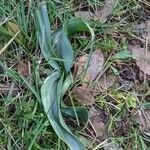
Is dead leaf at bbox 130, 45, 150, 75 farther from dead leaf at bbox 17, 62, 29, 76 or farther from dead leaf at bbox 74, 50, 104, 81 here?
dead leaf at bbox 17, 62, 29, 76

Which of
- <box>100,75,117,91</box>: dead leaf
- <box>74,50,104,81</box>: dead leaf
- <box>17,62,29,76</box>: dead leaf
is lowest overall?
<box>100,75,117,91</box>: dead leaf

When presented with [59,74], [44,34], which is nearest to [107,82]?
[59,74]

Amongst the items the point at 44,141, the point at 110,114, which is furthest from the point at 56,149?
the point at 110,114

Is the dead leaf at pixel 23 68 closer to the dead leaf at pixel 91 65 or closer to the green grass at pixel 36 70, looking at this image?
the green grass at pixel 36 70

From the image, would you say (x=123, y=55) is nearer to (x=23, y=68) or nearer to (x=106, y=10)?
(x=106, y=10)

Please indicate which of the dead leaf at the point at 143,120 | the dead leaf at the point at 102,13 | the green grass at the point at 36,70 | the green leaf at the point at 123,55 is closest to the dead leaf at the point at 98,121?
the green grass at the point at 36,70

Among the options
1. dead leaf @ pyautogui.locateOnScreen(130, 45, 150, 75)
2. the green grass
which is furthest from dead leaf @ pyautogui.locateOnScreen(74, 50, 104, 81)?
dead leaf @ pyautogui.locateOnScreen(130, 45, 150, 75)
